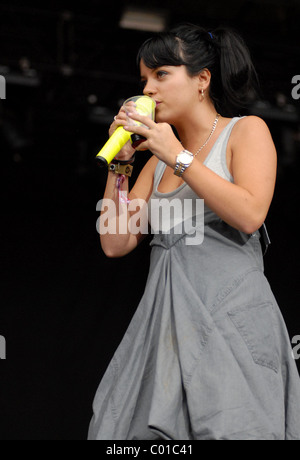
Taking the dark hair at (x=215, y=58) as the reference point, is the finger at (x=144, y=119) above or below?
below

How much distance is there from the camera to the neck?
1646 millimetres

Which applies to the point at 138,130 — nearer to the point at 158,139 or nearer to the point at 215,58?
the point at 158,139

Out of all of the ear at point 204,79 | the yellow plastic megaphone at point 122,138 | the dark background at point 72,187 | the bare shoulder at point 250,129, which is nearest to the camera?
the yellow plastic megaphone at point 122,138

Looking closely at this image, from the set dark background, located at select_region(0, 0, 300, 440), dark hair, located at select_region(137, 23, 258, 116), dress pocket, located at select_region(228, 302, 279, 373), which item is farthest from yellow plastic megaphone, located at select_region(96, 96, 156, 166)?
dark background, located at select_region(0, 0, 300, 440)

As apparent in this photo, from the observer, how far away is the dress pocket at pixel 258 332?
146 centimetres

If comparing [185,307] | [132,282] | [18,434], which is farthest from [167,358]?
[132,282]

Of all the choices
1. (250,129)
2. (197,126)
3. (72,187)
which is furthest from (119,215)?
(72,187)

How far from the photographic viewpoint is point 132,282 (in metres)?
4.13

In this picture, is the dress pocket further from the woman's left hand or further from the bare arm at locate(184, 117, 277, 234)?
the woman's left hand

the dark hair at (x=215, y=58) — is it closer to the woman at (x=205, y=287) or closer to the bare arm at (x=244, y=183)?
the woman at (x=205, y=287)

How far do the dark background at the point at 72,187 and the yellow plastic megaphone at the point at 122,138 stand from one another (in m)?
2.23

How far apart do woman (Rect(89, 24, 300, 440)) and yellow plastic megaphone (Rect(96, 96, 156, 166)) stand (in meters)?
0.03

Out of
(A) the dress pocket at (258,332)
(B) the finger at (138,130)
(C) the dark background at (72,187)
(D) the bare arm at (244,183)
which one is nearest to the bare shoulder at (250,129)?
(D) the bare arm at (244,183)

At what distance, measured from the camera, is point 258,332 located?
1470 millimetres
